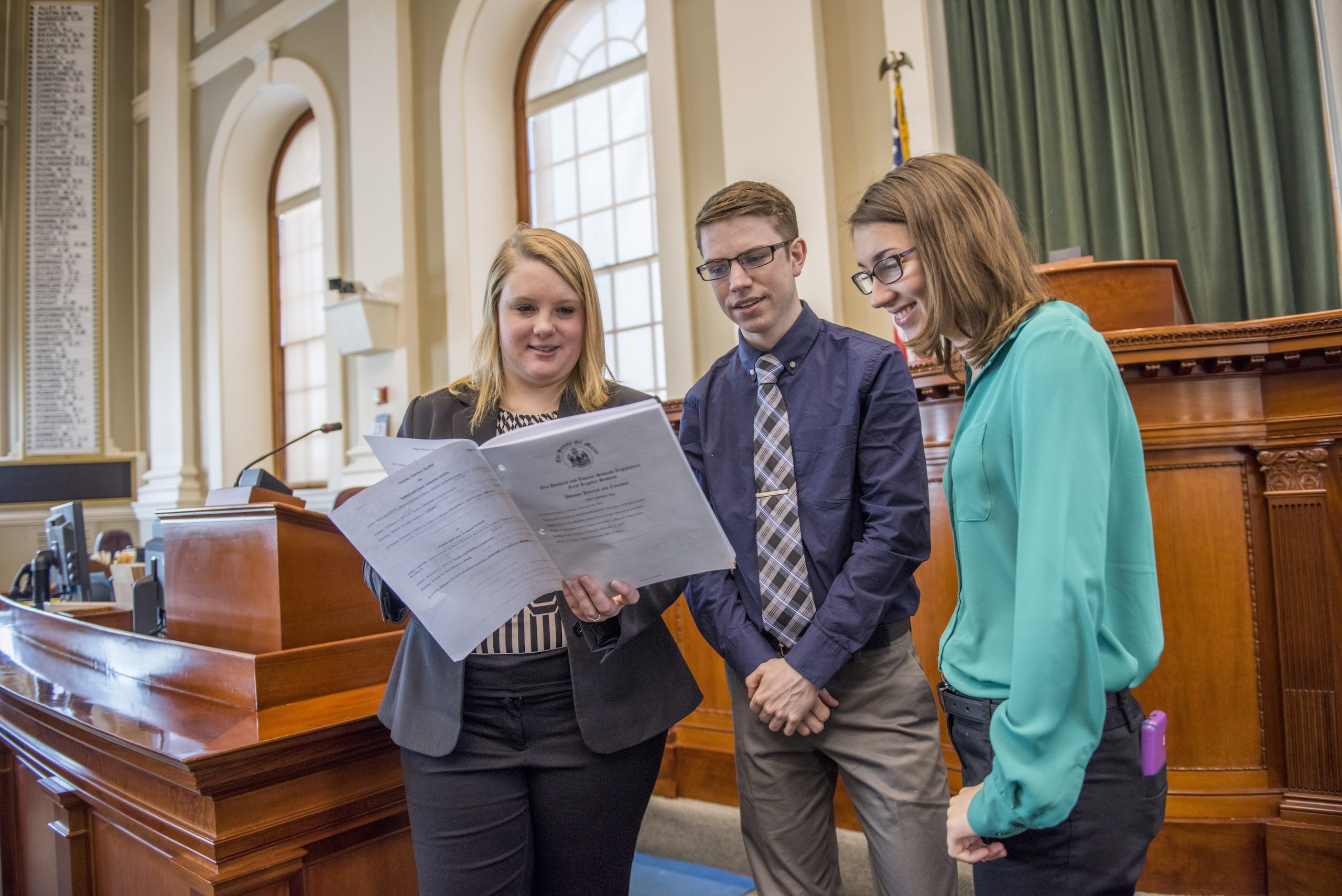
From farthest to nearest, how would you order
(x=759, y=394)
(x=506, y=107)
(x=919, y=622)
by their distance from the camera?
(x=506, y=107), (x=919, y=622), (x=759, y=394)

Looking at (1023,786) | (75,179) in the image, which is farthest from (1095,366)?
(75,179)

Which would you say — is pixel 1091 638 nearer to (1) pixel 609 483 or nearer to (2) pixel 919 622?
(1) pixel 609 483

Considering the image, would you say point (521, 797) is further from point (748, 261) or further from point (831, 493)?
point (748, 261)

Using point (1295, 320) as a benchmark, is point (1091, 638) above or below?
below

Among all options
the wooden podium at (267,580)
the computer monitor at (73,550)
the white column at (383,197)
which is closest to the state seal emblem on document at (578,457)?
the wooden podium at (267,580)

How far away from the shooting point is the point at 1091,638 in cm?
75

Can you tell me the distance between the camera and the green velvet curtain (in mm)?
3014

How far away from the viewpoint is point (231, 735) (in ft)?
4.15

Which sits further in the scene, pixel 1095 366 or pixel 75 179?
pixel 75 179

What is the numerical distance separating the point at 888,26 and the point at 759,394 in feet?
9.41

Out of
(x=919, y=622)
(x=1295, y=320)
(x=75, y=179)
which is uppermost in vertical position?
(x=75, y=179)

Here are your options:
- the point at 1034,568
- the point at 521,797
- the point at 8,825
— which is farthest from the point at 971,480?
the point at 8,825

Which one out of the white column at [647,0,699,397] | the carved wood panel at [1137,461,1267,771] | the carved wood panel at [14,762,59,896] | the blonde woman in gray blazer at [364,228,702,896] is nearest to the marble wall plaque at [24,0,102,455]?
the white column at [647,0,699,397]

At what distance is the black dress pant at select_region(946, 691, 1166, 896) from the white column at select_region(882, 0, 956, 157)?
3.05 meters
